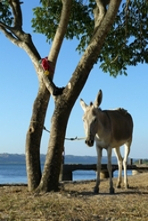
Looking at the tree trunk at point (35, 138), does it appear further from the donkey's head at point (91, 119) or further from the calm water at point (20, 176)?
the calm water at point (20, 176)

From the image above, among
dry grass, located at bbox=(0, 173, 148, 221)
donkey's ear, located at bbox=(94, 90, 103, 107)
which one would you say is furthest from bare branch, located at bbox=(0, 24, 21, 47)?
dry grass, located at bbox=(0, 173, 148, 221)

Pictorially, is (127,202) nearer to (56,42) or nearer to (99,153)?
(99,153)

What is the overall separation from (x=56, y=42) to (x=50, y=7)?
124 inches

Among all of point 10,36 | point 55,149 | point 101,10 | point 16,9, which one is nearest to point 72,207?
point 55,149

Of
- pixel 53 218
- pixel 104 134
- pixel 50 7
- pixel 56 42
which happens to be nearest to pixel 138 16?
pixel 50 7

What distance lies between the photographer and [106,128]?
11195 mm

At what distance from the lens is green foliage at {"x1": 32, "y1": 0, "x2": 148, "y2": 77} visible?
1413 cm

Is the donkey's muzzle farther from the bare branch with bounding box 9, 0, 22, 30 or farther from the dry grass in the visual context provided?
the bare branch with bounding box 9, 0, 22, 30

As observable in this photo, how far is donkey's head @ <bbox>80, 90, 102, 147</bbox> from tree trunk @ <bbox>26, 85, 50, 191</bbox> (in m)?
1.03

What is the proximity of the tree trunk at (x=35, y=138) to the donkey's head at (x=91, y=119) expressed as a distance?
1026 mm

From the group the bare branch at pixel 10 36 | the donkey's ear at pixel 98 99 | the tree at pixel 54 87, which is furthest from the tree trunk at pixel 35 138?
the bare branch at pixel 10 36

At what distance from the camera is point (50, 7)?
14.1m

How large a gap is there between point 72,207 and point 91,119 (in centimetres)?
257

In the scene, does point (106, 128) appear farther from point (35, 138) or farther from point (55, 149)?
point (35, 138)
